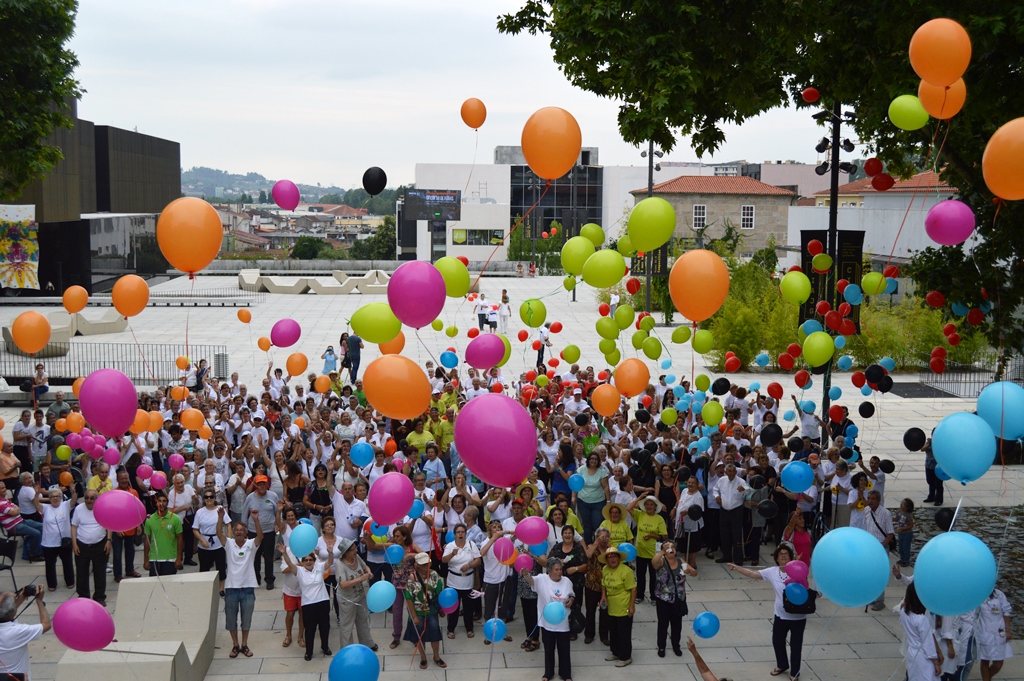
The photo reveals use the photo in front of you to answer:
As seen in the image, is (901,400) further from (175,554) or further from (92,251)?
(92,251)

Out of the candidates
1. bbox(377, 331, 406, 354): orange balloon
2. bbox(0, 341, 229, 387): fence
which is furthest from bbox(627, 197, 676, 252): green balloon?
bbox(0, 341, 229, 387): fence

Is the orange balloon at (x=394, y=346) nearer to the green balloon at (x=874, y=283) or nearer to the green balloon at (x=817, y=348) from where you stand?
the green balloon at (x=817, y=348)

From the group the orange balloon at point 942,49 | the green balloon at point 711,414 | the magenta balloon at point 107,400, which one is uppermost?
the orange balloon at point 942,49

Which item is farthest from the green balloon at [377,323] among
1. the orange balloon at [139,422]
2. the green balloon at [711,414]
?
the green balloon at [711,414]

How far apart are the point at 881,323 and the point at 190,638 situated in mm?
21200

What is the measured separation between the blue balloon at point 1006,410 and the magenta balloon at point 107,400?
23.6 feet

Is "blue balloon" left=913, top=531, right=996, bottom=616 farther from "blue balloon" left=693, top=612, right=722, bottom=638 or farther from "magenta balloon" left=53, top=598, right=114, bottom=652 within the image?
"magenta balloon" left=53, top=598, right=114, bottom=652

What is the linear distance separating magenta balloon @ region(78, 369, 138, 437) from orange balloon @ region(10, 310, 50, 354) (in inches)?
97.0

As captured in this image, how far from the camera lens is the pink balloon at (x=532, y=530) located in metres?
8.50

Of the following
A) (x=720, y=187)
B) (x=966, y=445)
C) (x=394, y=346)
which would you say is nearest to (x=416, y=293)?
(x=394, y=346)

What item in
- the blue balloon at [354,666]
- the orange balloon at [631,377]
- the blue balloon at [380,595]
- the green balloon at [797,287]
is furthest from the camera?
the green balloon at [797,287]

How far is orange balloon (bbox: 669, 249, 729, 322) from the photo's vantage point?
818cm

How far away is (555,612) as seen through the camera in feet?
27.4

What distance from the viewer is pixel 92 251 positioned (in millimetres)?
43375
